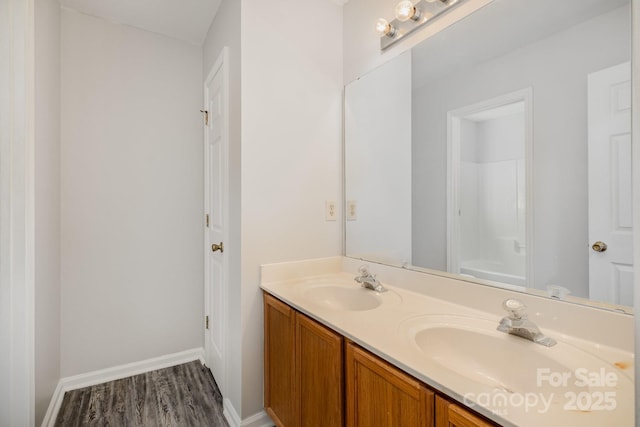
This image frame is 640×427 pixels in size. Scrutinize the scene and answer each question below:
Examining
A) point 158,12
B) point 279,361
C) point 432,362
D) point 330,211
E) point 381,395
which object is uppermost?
point 158,12

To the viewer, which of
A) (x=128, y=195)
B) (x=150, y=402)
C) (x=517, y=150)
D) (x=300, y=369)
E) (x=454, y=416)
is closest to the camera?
(x=454, y=416)

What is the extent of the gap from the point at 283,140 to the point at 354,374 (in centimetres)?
118

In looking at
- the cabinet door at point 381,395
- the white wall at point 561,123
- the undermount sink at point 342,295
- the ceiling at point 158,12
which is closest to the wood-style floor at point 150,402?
the undermount sink at point 342,295

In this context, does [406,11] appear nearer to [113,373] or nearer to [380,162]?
[380,162]

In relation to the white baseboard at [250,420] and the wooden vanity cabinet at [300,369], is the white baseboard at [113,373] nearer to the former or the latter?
the white baseboard at [250,420]

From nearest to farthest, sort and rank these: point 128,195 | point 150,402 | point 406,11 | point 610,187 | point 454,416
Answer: point 454,416 → point 610,187 → point 406,11 → point 150,402 → point 128,195

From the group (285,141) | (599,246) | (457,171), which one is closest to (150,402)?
(285,141)

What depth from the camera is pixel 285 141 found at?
5.26ft

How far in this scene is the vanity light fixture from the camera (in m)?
1.29

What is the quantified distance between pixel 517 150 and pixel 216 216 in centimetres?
170

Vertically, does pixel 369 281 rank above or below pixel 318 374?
above

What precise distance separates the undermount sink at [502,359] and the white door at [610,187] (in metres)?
0.24

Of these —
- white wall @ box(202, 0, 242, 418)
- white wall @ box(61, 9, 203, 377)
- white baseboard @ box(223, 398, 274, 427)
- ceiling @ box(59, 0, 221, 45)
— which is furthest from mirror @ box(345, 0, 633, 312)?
white wall @ box(61, 9, 203, 377)

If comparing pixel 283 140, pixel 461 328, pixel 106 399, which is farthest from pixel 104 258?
pixel 461 328
